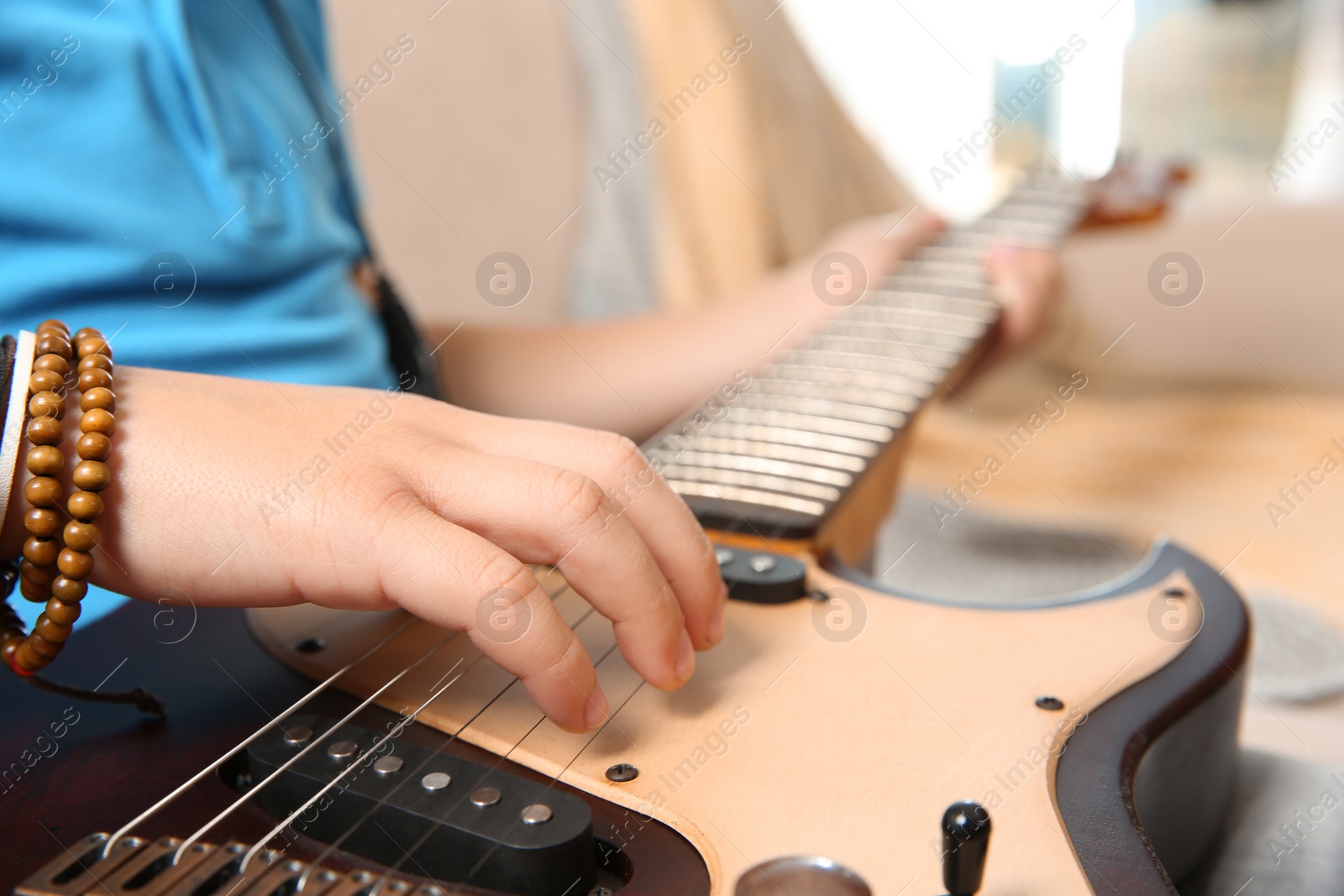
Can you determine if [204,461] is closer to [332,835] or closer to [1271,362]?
[332,835]

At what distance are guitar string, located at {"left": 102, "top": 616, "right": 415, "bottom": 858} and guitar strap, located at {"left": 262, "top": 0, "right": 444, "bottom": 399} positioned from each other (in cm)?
31

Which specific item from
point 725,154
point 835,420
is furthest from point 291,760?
point 725,154

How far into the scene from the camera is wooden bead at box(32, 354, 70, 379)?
1.28ft

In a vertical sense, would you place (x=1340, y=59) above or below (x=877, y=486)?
below

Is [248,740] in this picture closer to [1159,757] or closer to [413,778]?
[413,778]

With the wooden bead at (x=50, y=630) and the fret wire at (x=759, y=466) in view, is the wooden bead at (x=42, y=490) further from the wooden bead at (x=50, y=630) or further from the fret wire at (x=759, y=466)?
the fret wire at (x=759, y=466)

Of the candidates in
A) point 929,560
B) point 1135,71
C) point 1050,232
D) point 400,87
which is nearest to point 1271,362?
point 1050,232

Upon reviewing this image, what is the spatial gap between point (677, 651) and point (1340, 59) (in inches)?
113

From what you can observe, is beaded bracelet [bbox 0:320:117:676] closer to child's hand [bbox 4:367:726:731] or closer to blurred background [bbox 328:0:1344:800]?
child's hand [bbox 4:367:726:731]

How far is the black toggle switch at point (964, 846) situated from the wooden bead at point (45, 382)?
0.36 metres

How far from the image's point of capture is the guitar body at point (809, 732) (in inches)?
14.1

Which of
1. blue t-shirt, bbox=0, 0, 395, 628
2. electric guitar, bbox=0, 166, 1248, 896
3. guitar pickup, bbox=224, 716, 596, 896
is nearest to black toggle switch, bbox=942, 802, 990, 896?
electric guitar, bbox=0, 166, 1248, 896

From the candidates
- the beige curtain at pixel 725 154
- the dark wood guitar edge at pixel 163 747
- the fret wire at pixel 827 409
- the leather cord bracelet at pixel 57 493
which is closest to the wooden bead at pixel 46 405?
the leather cord bracelet at pixel 57 493

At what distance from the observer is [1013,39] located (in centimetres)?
268
